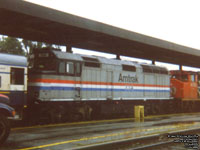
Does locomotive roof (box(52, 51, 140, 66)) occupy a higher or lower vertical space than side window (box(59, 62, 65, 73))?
higher

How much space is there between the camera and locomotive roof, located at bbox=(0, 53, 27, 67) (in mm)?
12531

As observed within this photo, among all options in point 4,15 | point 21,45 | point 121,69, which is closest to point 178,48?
point 121,69

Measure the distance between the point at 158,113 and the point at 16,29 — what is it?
12.3 m

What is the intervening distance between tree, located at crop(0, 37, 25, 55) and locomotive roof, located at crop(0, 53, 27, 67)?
31.1m

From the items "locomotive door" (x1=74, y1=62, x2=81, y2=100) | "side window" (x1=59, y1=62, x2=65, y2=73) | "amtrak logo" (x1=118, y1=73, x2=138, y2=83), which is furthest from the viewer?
"amtrak logo" (x1=118, y1=73, x2=138, y2=83)

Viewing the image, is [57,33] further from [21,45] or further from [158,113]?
[21,45]

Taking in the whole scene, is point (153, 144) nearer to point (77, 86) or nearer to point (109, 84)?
point (77, 86)

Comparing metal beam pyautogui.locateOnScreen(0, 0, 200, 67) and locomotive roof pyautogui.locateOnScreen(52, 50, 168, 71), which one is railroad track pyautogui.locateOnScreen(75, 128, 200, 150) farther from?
metal beam pyautogui.locateOnScreen(0, 0, 200, 67)

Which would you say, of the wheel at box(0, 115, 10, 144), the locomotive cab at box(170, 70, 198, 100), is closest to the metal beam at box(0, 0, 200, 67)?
the locomotive cab at box(170, 70, 198, 100)

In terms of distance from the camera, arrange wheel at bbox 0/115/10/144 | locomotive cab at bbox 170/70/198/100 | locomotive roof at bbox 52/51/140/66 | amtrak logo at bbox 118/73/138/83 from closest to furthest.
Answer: wheel at bbox 0/115/10/144, locomotive roof at bbox 52/51/140/66, amtrak logo at bbox 118/73/138/83, locomotive cab at bbox 170/70/198/100

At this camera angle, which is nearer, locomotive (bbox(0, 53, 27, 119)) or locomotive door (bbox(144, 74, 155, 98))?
locomotive (bbox(0, 53, 27, 119))

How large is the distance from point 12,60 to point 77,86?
4.52 m

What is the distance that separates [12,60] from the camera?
12836 mm

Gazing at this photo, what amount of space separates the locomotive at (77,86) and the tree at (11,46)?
89.0 ft
